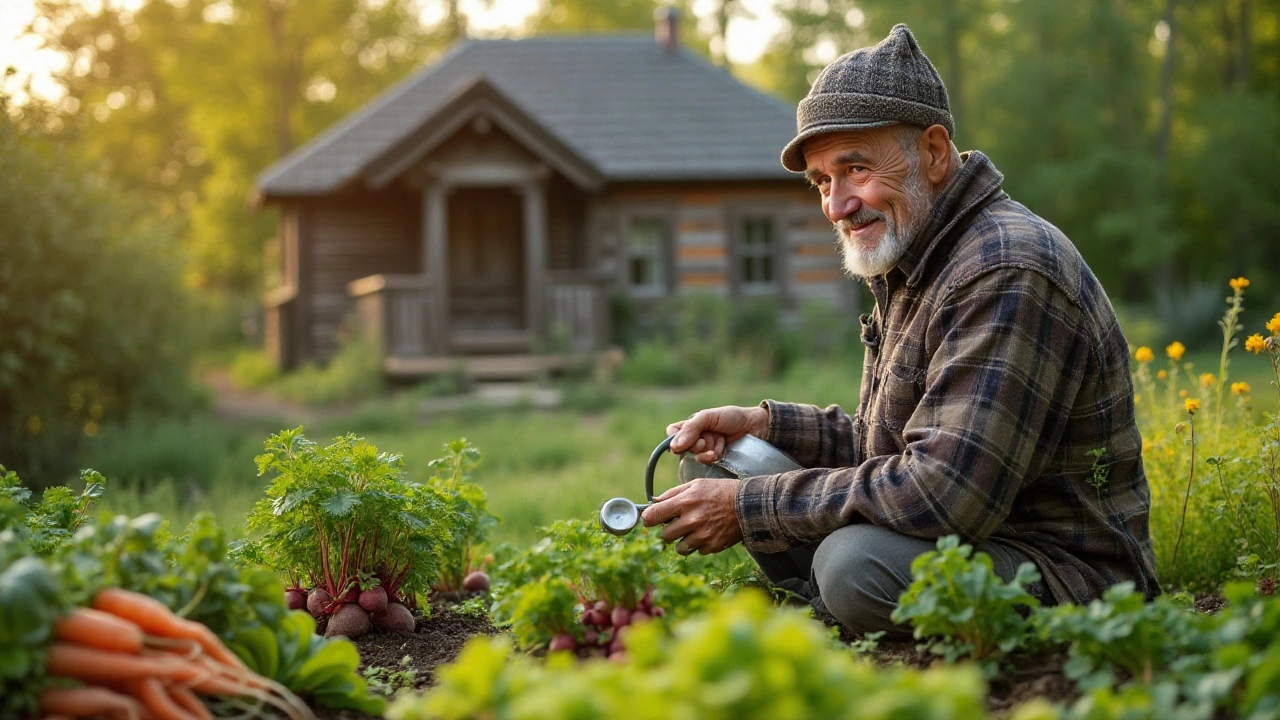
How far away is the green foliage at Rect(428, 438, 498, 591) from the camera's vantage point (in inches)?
145

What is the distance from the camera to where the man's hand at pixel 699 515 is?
316 cm

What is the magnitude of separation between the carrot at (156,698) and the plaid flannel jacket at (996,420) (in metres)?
1.54

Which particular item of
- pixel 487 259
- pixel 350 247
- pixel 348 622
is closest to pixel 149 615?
pixel 348 622

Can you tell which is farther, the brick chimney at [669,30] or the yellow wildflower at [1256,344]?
the brick chimney at [669,30]

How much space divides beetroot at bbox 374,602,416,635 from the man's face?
1.76 m

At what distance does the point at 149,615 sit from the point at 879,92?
2.27 meters

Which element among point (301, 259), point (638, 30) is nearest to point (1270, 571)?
point (301, 259)

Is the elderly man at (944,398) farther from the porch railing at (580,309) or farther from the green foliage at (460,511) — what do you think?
the porch railing at (580,309)

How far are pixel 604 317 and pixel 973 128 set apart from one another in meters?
14.5

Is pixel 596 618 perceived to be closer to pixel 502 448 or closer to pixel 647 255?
pixel 502 448

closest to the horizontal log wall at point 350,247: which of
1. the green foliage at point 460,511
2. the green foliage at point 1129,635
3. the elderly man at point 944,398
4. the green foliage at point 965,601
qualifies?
the green foliage at point 460,511

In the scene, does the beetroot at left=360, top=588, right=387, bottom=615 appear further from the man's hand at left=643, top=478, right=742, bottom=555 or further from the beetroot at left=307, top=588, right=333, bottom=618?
the man's hand at left=643, top=478, right=742, bottom=555

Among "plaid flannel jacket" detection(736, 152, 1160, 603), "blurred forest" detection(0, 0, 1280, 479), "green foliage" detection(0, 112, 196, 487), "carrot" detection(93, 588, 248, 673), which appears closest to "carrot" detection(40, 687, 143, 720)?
"carrot" detection(93, 588, 248, 673)

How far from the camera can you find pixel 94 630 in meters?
2.03
